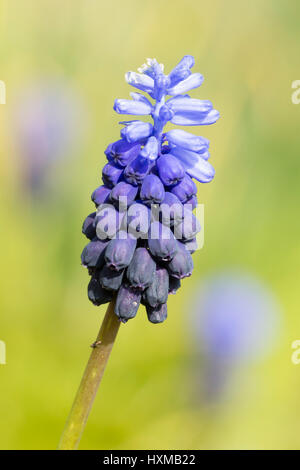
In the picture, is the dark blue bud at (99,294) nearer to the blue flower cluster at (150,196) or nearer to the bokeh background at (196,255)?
the blue flower cluster at (150,196)

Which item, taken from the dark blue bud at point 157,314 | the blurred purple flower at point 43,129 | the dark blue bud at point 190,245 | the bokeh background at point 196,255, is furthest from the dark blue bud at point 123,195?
the blurred purple flower at point 43,129

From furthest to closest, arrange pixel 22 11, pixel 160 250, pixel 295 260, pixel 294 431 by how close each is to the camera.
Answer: pixel 22 11 < pixel 295 260 < pixel 294 431 < pixel 160 250

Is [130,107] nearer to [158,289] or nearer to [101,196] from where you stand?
[101,196]

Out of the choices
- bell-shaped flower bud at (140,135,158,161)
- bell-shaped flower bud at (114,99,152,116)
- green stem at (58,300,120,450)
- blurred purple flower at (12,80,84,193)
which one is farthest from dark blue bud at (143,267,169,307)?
blurred purple flower at (12,80,84,193)

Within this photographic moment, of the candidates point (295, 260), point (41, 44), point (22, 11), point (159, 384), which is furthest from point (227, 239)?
point (22, 11)

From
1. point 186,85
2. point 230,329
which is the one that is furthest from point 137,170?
point 230,329

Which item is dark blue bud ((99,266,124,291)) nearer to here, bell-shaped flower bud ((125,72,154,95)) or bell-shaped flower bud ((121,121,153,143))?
bell-shaped flower bud ((121,121,153,143))

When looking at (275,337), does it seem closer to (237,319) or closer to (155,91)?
(237,319)
